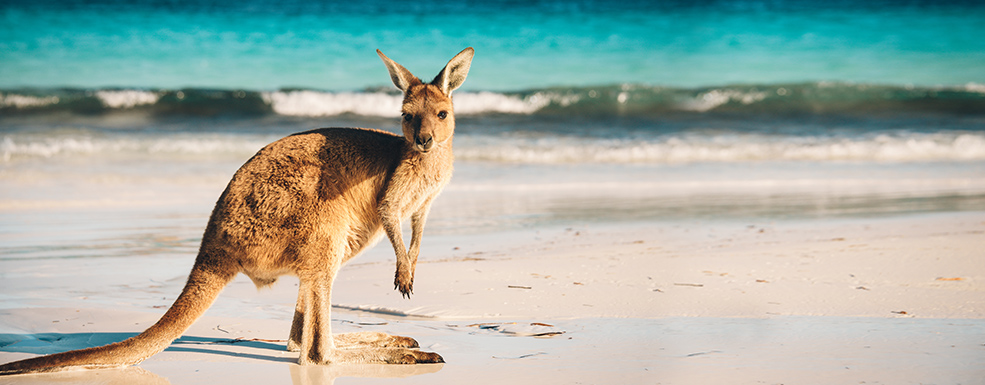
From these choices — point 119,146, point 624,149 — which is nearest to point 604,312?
point 624,149

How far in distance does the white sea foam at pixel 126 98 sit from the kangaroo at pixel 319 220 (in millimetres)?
15004

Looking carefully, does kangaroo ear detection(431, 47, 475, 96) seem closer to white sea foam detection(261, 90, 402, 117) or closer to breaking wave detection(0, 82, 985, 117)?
breaking wave detection(0, 82, 985, 117)

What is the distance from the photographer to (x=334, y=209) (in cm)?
287

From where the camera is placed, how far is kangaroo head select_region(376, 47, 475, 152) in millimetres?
2928

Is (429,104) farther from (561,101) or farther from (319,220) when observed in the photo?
(561,101)

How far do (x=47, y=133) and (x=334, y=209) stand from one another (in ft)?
40.8

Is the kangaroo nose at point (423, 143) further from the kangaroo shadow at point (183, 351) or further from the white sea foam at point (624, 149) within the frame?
the white sea foam at point (624, 149)

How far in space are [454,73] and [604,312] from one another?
4.34 feet

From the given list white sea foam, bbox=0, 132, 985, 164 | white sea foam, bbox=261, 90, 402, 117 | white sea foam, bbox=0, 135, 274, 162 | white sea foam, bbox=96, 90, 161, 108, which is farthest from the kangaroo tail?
white sea foam, bbox=96, 90, 161, 108

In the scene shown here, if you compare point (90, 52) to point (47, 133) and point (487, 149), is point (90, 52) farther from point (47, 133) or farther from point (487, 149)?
point (487, 149)

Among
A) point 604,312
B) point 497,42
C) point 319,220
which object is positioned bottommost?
point 604,312

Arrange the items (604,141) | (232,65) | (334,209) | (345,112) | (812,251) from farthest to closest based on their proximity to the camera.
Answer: (232,65) → (345,112) → (604,141) → (812,251) → (334,209)

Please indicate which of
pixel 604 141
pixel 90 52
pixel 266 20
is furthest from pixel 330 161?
pixel 266 20

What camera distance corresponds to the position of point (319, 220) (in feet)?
9.27
